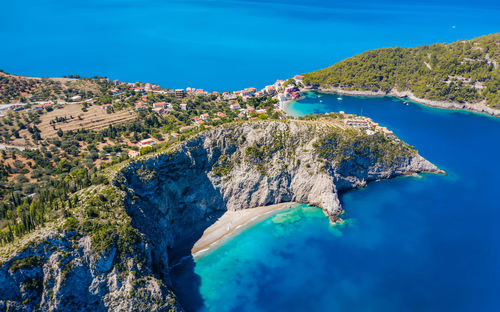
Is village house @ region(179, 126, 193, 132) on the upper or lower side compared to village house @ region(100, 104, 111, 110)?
lower

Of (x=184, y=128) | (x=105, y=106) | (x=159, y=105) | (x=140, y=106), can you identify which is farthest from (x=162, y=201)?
(x=105, y=106)

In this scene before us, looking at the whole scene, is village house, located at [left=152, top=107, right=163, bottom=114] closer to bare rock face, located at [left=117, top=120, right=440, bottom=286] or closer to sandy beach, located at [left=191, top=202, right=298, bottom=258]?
bare rock face, located at [left=117, top=120, right=440, bottom=286]

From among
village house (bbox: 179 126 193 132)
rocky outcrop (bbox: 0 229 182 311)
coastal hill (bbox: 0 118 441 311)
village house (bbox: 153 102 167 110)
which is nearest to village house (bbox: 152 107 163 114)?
village house (bbox: 153 102 167 110)

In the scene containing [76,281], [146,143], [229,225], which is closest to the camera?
[76,281]

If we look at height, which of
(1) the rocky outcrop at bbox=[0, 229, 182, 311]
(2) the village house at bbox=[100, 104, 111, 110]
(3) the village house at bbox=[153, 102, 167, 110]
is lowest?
(1) the rocky outcrop at bbox=[0, 229, 182, 311]

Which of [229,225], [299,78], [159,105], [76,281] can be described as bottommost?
[229,225]

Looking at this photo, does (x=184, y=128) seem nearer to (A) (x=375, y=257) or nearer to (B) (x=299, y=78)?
(A) (x=375, y=257)

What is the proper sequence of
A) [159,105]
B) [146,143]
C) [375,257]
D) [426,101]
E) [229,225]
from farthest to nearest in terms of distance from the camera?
1. [426,101]
2. [159,105]
3. [146,143]
4. [229,225]
5. [375,257]

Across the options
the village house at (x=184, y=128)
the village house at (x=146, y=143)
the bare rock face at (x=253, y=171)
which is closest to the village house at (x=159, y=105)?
the village house at (x=184, y=128)
